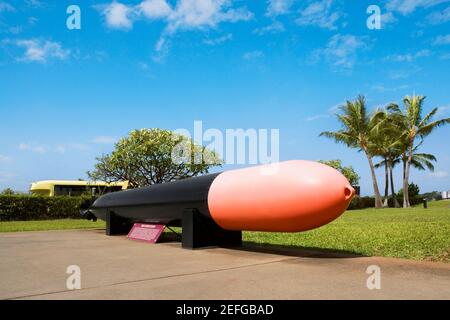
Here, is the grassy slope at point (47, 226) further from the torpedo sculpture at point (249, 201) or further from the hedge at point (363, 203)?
the hedge at point (363, 203)

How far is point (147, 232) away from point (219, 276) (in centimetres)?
501

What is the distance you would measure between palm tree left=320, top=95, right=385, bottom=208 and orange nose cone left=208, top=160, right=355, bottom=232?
2839 cm

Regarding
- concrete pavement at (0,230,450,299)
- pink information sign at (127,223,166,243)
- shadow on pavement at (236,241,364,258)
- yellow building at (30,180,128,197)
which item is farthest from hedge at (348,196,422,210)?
concrete pavement at (0,230,450,299)

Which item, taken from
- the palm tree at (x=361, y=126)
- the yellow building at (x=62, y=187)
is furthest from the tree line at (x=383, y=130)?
the yellow building at (x=62, y=187)

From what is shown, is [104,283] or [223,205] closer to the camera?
[104,283]

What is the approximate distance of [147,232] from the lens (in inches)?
366

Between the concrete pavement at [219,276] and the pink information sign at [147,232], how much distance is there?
1.72 m

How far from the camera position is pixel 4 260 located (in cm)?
638

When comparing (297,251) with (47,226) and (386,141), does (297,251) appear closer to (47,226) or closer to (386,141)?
(47,226)

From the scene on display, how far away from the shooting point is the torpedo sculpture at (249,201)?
5.17 m

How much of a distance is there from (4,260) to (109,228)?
4863 millimetres
